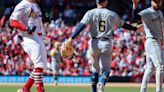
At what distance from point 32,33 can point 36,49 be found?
1.08ft

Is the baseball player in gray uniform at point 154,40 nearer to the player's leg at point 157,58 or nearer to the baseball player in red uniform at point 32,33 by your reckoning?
the player's leg at point 157,58

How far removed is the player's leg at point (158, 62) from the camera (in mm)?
10703

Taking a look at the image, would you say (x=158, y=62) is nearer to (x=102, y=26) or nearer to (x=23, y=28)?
(x=102, y=26)

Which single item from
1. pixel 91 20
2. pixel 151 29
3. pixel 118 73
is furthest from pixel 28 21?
pixel 118 73

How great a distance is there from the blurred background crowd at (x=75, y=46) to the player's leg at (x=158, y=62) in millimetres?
12093

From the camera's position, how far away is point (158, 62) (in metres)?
10.7

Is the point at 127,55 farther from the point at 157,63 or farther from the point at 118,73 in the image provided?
the point at 157,63

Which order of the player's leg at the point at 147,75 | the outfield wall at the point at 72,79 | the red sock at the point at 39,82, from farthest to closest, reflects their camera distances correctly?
the outfield wall at the point at 72,79 → the player's leg at the point at 147,75 → the red sock at the point at 39,82

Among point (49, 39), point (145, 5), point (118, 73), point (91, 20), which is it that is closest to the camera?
point (91, 20)

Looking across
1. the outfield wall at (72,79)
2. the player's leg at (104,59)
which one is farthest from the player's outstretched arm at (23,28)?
the outfield wall at (72,79)

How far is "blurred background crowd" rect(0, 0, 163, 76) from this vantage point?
24.7 metres

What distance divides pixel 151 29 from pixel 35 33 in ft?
7.77

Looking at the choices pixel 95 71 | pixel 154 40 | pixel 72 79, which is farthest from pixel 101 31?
pixel 72 79

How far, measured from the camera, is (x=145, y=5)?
2848 centimetres
